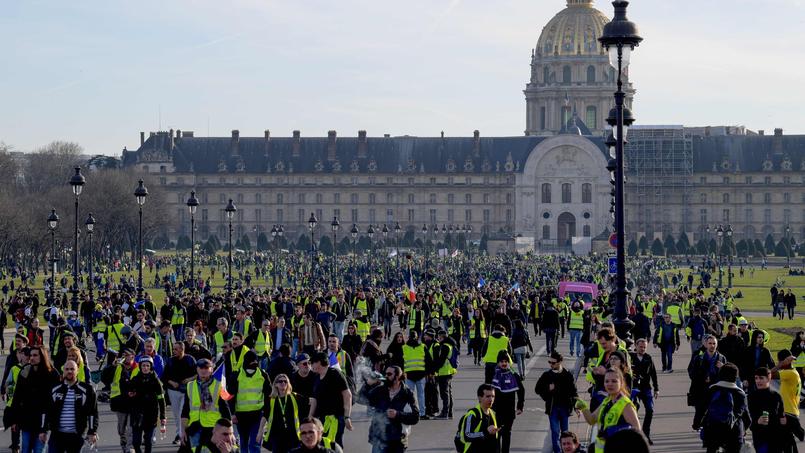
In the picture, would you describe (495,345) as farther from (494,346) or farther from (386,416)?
(386,416)

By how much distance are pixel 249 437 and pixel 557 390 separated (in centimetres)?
305

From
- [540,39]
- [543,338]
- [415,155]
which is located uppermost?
[540,39]

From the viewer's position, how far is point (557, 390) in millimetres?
16375

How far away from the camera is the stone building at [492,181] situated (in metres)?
135

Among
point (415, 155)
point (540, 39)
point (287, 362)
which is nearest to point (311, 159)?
point (415, 155)

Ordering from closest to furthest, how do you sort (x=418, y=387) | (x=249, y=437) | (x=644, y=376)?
(x=249, y=437)
(x=644, y=376)
(x=418, y=387)

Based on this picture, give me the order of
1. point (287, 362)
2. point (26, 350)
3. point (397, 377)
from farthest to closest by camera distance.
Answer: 1. point (287, 362)
2. point (26, 350)
3. point (397, 377)

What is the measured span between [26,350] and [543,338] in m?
24.2

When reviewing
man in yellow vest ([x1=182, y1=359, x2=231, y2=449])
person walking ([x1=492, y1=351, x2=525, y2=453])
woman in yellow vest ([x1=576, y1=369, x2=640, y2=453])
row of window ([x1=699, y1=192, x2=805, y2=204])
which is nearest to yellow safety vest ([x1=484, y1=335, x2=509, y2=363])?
person walking ([x1=492, y1=351, x2=525, y2=453])

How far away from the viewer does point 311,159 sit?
14250 cm

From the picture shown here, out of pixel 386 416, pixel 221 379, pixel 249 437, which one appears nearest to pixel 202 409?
pixel 221 379

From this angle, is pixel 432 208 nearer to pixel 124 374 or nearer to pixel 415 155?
pixel 415 155

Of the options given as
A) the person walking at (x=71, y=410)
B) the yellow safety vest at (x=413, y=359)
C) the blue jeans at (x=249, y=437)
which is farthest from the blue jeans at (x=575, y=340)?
the person walking at (x=71, y=410)

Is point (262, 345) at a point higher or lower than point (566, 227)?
lower
